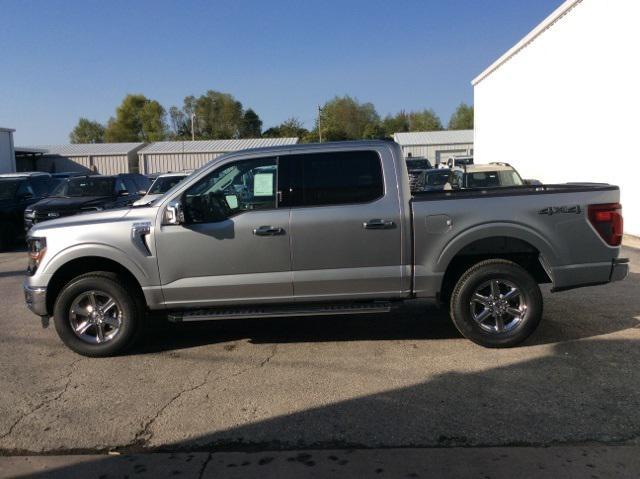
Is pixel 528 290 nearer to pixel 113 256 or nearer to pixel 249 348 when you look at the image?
pixel 249 348

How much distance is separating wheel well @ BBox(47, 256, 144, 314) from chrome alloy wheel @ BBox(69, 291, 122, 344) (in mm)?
247

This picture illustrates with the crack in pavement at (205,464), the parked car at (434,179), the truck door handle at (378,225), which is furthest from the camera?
the parked car at (434,179)

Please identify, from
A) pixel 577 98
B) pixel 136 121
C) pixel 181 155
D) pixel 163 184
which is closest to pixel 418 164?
pixel 181 155

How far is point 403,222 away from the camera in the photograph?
539 centimetres

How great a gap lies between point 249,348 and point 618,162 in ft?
39.9

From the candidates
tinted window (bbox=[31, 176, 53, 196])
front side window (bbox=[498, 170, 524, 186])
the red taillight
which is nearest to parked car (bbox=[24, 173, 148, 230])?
tinted window (bbox=[31, 176, 53, 196])

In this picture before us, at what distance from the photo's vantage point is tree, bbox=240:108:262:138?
79.3 m

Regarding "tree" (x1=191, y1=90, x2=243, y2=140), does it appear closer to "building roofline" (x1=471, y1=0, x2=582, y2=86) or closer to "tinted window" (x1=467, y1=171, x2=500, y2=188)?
"building roofline" (x1=471, y1=0, x2=582, y2=86)

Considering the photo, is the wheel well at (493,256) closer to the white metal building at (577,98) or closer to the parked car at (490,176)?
the parked car at (490,176)

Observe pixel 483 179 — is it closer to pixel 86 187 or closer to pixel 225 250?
pixel 86 187

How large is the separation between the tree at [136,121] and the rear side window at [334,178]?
7753cm

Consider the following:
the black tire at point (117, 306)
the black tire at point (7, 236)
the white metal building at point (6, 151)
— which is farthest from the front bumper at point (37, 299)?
the white metal building at point (6, 151)

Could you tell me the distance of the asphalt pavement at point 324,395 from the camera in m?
3.77

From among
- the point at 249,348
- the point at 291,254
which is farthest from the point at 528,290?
the point at 249,348
